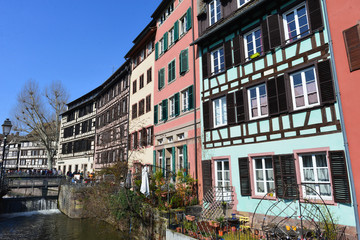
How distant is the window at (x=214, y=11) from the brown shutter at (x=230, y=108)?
4727mm

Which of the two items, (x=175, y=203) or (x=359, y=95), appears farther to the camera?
(x=175, y=203)

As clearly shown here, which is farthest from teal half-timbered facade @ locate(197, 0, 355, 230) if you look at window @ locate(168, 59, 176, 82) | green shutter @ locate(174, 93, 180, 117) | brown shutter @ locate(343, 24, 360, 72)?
window @ locate(168, 59, 176, 82)

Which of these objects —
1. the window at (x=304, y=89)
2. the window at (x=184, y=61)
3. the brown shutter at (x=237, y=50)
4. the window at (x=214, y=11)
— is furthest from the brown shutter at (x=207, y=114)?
the window at (x=214, y=11)

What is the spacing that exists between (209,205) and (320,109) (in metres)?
6.02

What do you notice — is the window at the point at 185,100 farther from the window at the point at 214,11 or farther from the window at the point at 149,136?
the window at the point at 149,136

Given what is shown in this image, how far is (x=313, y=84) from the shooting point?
8.70 meters

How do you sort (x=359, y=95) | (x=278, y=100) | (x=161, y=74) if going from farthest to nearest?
(x=161, y=74)
(x=278, y=100)
(x=359, y=95)

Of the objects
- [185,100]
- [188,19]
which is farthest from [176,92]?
[188,19]

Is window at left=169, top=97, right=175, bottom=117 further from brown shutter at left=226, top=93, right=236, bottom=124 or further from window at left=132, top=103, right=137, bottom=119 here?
window at left=132, top=103, right=137, bottom=119

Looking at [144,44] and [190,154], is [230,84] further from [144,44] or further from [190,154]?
[144,44]

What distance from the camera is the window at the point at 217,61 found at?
12831 millimetres

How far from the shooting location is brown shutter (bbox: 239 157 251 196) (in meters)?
10.3

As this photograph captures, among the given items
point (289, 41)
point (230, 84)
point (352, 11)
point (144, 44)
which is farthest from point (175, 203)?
point (144, 44)

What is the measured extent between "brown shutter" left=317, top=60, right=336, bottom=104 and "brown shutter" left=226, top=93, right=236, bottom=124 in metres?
3.87
